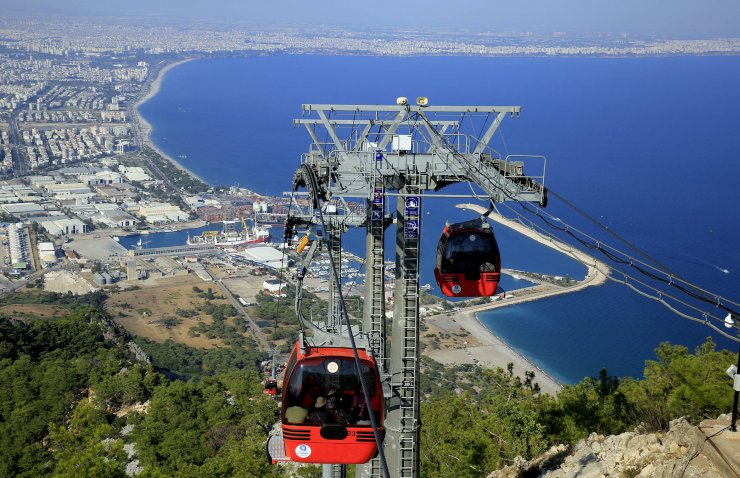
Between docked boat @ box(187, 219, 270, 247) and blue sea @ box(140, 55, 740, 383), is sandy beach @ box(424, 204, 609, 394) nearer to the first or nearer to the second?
blue sea @ box(140, 55, 740, 383)

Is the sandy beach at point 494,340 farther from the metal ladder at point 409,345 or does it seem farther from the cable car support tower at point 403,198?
the metal ladder at point 409,345

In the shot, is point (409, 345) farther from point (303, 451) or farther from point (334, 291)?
point (334, 291)

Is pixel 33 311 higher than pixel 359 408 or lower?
lower

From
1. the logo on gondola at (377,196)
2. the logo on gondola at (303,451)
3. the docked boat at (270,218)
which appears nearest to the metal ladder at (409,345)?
the logo on gondola at (377,196)

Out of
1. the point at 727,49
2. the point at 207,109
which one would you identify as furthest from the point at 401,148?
the point at 727,49

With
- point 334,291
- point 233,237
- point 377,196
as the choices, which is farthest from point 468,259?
point 233,237

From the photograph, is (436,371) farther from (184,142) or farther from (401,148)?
(184,142)
